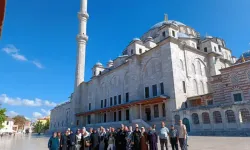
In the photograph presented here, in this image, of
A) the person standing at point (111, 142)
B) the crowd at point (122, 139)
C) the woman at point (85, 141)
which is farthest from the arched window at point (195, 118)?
the woman at point (85, 141)

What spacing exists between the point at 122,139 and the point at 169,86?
15519mm

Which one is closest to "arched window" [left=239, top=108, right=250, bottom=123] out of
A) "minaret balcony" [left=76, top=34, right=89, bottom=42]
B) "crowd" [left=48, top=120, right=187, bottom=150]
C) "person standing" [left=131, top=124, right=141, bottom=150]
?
"crowd" [left=48, top=120, right=187, bottom=150]

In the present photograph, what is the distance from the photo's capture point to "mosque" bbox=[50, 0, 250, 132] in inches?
701

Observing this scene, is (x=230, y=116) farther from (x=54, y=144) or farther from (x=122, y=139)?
(x=54, y=144)

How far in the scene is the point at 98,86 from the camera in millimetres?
38125

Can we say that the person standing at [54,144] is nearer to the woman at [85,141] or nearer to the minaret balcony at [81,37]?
the woman at [85,141]

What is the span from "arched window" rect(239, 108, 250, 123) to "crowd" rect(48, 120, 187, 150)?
10092 mm

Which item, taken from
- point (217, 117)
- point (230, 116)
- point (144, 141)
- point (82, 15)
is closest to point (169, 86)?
point (217, 117)

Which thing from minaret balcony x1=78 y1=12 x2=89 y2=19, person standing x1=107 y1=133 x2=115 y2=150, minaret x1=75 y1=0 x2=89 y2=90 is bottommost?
person standing x1=107 y1=133 x2=115 y2=150

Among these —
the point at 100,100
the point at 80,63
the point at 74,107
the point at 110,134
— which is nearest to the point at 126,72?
the point at 100,100

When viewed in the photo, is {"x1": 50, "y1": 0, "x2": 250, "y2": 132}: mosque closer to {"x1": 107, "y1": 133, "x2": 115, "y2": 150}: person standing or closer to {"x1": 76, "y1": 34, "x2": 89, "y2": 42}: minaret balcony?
{"x1": 76, "y1": 34, "x2": 89, "y2": 42}: minaret balcony

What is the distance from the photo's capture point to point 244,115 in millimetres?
15359

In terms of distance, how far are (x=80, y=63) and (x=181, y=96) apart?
24024 mm

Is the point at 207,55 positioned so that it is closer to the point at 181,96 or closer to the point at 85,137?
the point at 181,96
